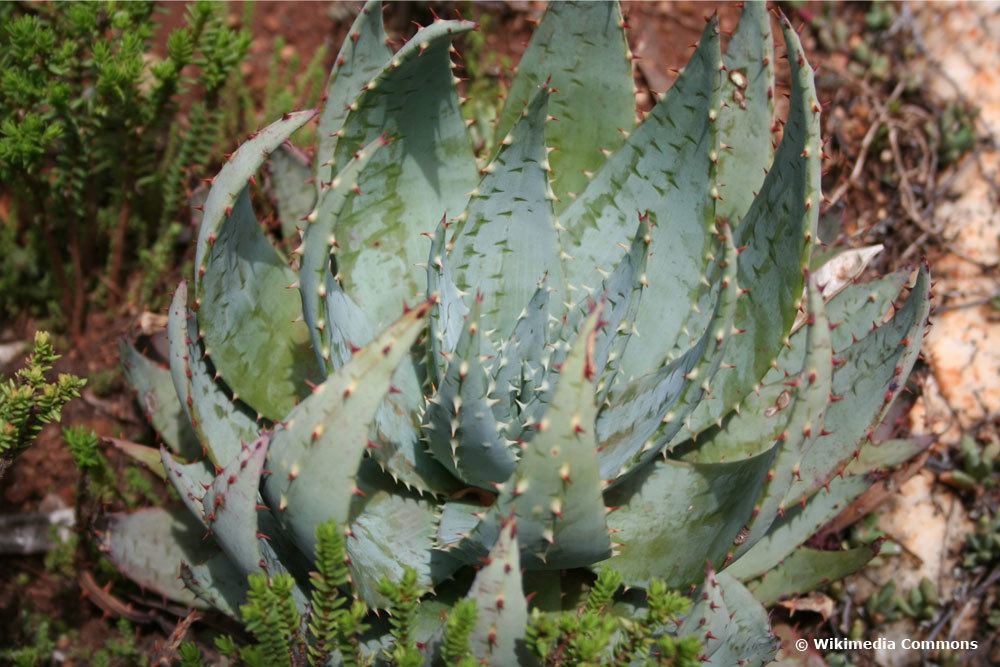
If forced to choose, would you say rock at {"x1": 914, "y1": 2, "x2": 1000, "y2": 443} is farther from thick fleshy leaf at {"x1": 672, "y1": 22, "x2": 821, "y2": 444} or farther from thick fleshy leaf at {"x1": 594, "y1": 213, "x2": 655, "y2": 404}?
thick fleshy leaf at {"x1": 594, "y1": 213, "x2": 655, "y2": 404}

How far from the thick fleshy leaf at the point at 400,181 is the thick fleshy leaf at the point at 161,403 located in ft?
2.14

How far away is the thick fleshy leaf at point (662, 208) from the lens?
7.25 feet

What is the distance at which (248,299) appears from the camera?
2332 mm

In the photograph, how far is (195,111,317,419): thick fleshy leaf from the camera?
200 centimetres

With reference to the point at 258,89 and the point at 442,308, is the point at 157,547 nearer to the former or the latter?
the point at 442,308

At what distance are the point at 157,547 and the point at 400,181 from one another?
1149 millimetres

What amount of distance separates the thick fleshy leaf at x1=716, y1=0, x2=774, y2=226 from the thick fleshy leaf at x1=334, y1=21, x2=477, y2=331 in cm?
68

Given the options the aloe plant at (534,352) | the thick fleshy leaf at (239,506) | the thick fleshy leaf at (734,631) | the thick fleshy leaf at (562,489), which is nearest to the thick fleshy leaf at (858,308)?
the aloe plant at (534,352)

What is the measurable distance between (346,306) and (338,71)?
635 millimetres

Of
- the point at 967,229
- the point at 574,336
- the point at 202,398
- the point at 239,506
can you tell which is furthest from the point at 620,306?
the point at 967,229

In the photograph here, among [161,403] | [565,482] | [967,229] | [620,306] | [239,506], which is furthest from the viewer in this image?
[967,229]

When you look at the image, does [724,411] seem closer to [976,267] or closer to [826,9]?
[976,267]

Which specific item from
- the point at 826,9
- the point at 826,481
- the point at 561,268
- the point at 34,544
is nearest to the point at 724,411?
the point at 826,481

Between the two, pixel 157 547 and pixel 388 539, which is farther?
pixel 157 547
